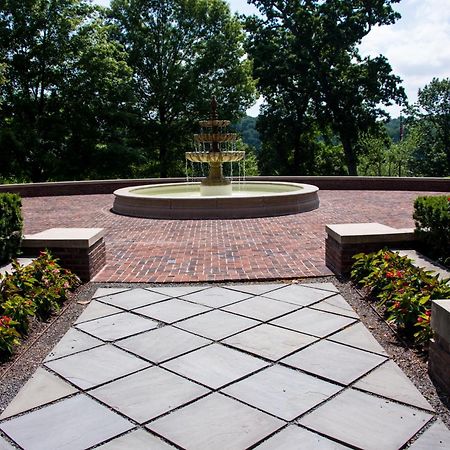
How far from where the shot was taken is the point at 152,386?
3145 mm

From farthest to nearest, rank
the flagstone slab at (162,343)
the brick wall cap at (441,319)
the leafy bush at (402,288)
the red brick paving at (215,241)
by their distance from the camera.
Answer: the red brick paving at (215,241) → the leafy bush at (402,288) → the flagstone slab at (162,343) → the brick wall cap at (441,319)

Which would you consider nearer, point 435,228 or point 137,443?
point 137,443

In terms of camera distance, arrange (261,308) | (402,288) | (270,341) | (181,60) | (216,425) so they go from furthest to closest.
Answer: (181,60) → (261,308) → (402,288) → (270,341) → (216,425)


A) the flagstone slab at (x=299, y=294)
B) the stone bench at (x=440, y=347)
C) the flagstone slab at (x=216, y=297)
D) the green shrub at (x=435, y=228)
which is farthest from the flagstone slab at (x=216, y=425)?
the green shrub at (x=435, y=228)

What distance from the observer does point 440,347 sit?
3146 millimetres

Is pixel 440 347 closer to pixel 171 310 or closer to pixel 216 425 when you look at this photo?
pixel 216 425

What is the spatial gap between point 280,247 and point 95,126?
58.6 feet

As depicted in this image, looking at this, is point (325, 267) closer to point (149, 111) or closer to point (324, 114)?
point (149, 111)

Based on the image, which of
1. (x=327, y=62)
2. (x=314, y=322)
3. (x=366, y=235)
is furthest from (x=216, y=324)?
(x=327, y=62)

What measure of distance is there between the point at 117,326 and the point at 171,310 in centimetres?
59

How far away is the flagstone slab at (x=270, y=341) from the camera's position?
3.64 metres

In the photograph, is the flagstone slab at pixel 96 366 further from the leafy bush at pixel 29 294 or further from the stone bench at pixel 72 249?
the stone bench at pixel 72 249

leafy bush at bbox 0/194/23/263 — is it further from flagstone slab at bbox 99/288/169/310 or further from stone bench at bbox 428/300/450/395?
stone bench at bbox 428/300/450/395

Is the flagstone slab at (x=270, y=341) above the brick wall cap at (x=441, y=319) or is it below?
below
